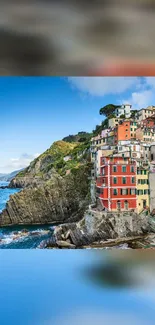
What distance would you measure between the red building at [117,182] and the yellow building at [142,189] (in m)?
0.06

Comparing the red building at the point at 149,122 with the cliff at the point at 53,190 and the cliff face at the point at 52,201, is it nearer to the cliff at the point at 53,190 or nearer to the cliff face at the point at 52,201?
the cliff at the point at 53,190

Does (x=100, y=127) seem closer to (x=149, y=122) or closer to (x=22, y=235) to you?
(x=149, y=122)

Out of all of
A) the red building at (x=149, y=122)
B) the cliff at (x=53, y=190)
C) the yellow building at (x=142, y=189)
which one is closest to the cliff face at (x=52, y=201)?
the cliff at (x=53, y=190)

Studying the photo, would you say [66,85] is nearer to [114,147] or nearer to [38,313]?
[114,147]

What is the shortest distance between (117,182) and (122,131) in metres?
0.72

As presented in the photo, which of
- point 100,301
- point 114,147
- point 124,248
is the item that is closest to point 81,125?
point 114,147

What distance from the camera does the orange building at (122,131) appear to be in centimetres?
496

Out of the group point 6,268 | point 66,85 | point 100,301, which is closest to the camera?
point 100,301

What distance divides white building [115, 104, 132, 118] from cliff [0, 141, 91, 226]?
670 millimetres

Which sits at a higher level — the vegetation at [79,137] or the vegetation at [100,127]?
the vegetation at [100,127]

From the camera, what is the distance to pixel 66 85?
4.88 metres

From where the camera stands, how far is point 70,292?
289 centimetres
